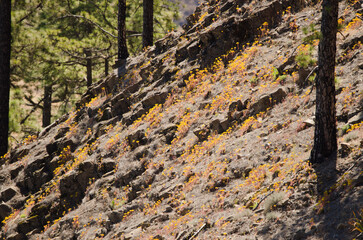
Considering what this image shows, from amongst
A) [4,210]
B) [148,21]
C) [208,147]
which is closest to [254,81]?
[208,147]

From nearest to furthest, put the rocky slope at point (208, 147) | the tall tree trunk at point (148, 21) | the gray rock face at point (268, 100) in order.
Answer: the rocky slope at point (208, 147) < the gray rock face at point (268, 100) < the tall tree trunk at point (148, 21)

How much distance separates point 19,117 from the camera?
19828 millimetres

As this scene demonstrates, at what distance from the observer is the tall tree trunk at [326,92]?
7324mm

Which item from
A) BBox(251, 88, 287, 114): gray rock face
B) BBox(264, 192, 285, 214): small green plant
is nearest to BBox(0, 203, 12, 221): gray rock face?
BBox(251, 88, 287, 114): gray rock face

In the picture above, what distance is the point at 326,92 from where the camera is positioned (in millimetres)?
7383

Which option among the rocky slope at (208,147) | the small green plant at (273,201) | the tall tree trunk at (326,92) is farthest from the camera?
the tall tree trunk at (326,92)

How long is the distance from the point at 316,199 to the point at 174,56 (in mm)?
10013

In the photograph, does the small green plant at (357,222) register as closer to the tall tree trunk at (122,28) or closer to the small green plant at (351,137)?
the small green plant at (351,137)

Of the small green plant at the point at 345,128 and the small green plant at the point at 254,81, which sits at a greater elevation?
the small green plant at the point at 254,81

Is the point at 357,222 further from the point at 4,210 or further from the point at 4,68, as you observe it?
the point at 4,68

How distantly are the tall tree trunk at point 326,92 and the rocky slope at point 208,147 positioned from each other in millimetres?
258

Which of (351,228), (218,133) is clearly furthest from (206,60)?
(351,228)

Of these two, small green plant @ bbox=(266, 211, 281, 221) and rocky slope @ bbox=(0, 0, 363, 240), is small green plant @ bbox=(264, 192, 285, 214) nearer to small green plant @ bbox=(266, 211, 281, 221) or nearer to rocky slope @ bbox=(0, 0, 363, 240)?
rocky slope @ bbox=(0, 0, 363, 240)

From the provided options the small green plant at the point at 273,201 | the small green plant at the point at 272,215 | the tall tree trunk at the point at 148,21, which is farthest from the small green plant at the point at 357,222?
the tall tree trunk at the point at 148,21
